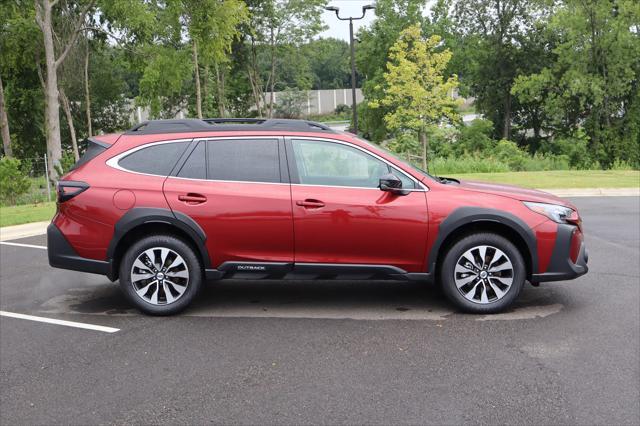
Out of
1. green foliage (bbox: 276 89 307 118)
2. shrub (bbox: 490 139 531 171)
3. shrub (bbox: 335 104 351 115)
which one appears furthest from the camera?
shrub (bbox: 335 104 351 115)

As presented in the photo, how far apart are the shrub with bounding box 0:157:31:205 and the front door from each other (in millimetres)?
14302

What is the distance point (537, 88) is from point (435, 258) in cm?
3853

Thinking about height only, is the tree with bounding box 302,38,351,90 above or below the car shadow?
above

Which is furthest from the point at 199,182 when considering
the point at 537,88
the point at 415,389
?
the point at 537,88

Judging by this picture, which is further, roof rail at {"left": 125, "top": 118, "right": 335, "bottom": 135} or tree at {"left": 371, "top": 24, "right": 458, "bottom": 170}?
tree at {"left": 371, "top": 24, "right": 458, "bottom": 170}

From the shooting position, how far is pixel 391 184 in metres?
5.88

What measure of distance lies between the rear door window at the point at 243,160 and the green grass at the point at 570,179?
1275 cm

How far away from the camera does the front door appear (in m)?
5.91

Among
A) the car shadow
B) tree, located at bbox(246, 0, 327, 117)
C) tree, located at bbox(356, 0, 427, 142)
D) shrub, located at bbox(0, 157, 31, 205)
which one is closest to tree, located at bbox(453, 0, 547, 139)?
tree, located at bbox(356, 0, 427, 142)

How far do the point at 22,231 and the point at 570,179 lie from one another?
585 inches

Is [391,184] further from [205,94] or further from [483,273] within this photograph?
[205,94]

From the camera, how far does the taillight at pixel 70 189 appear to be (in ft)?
20.2

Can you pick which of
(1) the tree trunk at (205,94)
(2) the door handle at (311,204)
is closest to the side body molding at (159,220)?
(2) the door handle at (311,204)

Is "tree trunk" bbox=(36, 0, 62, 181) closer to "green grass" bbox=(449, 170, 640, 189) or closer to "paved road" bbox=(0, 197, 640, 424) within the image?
"green grass" bbox=(449, 170, 640, 189)
